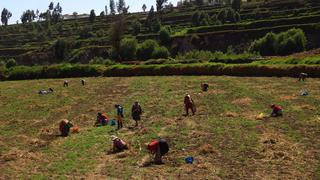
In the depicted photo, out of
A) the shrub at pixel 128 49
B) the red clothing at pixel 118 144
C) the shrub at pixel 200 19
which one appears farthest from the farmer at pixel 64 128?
the shrub at pixel 200 19

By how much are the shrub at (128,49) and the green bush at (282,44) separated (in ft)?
87.4

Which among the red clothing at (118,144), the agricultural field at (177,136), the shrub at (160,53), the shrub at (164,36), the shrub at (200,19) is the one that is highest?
the shrub at (200,19)

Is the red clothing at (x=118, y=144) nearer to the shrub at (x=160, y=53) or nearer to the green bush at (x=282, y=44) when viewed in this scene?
the green bush at (x=282, y=44)

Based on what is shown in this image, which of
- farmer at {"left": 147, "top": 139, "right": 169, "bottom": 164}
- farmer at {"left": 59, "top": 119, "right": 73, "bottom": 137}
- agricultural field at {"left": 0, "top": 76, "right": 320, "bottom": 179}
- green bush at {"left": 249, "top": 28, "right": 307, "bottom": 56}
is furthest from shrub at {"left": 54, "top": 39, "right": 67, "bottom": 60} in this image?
farmer at {"left": 147, "top": 139, "right": 169, "bottom": 164}

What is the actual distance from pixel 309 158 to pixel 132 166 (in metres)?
9.05

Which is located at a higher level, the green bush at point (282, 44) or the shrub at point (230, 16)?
the shrub at point (230, 16)

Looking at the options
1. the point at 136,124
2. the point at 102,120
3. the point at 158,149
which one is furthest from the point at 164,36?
the point at 158,149

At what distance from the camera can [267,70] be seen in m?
65.8

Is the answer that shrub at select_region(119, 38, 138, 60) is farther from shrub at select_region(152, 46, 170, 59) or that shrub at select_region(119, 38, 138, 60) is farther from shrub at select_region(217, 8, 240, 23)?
shrub at select_region(217, 8, 240, 23)

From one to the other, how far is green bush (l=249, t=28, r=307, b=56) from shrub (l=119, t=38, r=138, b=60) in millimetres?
26645

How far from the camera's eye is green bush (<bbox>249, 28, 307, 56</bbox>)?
9750cm

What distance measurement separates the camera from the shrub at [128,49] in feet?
360

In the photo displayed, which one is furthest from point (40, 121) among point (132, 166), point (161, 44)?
point (161, 44)

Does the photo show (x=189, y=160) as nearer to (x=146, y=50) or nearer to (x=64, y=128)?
(x=64, y=128)
